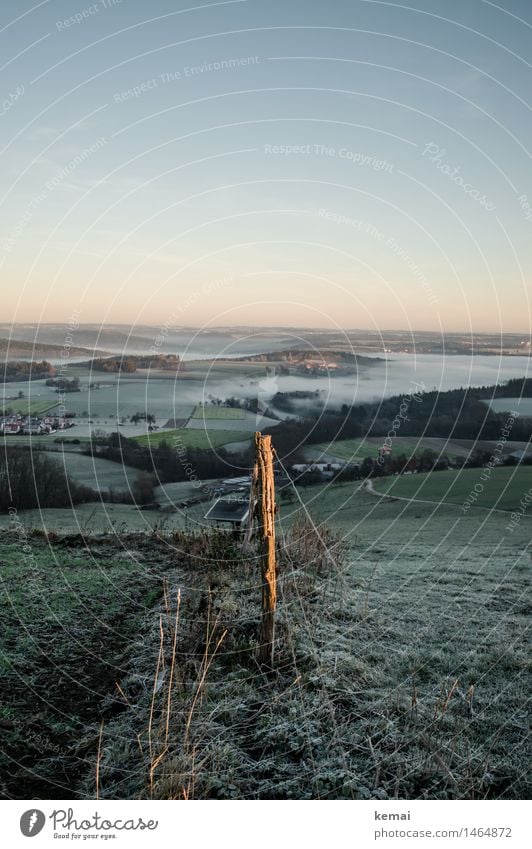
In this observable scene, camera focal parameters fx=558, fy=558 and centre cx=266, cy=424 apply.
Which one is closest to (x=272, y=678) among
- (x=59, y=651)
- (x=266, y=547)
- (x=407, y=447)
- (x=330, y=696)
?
(x=330, y=696)

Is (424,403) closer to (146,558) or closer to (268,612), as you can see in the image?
(146,558)

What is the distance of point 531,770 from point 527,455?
831 inches

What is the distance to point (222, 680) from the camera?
5.86 metres

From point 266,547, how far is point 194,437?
14238 millimetres

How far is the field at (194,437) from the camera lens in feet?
63.5

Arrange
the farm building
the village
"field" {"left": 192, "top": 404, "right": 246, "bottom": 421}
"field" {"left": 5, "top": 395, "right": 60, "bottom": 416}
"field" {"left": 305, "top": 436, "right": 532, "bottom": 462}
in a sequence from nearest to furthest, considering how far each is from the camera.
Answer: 1. the farm building
2. "field" {"left": 5, "top": 395, "right": 60, "bottom": 416}
3. the village
4. "field" {"left": 192, "top": 404, "right": 246, "bottom": 421}
5. "field" {"left": 305, "top": 436, "right": 532, "bottom": 462}

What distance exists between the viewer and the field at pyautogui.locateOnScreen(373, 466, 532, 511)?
18.2 meters

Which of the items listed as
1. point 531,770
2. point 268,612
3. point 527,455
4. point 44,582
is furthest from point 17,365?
point 527,455

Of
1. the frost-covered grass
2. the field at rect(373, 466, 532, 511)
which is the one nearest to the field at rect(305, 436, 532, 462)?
the field at rect(373, 466, 532, 511)
